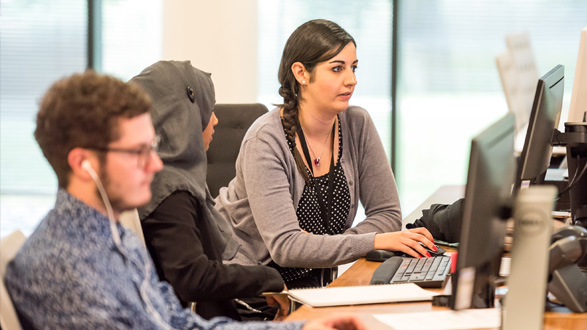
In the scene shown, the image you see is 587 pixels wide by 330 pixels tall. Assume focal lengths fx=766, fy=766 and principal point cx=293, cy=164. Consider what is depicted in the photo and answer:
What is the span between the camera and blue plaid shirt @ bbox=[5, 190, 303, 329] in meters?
1.12

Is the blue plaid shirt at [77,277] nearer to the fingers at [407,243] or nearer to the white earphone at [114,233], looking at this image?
the white earphone at [114,233]

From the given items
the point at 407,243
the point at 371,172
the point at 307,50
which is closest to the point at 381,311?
the point at 407,243

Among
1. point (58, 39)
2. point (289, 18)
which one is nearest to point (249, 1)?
point (289, 18)

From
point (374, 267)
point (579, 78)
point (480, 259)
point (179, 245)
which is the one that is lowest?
point (374, 267)

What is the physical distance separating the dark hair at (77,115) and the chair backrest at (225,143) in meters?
1.78

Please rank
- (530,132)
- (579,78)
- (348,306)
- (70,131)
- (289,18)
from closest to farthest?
(70,131)
(348,306)
(530,132)
(579,78)
(289,18)

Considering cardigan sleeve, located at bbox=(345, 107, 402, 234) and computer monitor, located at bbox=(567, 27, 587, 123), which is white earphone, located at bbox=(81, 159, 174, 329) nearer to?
cardigan sleeve, located at bbox=(345, 107, 402, 234)

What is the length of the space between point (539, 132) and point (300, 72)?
86 centimetres

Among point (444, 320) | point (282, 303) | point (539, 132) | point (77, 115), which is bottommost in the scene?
point (282, 303)

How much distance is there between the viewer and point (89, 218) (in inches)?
46.8

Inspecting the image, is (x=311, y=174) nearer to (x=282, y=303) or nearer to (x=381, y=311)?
(x=282, y=303)

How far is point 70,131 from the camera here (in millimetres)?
1182

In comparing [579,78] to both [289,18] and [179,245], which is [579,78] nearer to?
[179,245]

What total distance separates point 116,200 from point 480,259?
0.60 meters
